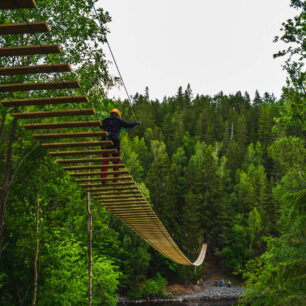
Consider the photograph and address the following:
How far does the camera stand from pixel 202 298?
1125 inches

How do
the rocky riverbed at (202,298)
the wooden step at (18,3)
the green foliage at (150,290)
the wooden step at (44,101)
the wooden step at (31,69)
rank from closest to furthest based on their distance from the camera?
the wooden step at (18,3) → the wooden step at (31,69) → the wooden step at (44,101) → the rocky riverbed at (202,298) → the green foliage at (150,290)

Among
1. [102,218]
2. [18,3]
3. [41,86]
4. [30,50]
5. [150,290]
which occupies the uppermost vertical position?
[18,3]

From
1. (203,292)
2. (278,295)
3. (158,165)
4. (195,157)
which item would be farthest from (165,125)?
(278,295)

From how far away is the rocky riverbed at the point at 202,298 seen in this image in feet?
85.5

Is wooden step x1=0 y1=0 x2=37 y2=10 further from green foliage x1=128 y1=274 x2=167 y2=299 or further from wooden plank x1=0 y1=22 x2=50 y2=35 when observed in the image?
green foliage x1=128 y1=274 x2=167 y2=299

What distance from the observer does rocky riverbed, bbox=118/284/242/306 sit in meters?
26.1

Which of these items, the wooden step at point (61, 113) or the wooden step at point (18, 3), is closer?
the wooden step at point (18, 3)

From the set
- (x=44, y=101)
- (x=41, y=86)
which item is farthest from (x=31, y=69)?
(x=44, y=101)

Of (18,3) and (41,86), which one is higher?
(18,3)

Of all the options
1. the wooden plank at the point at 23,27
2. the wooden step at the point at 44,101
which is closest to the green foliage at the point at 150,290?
the wooden step at the point at 44,101

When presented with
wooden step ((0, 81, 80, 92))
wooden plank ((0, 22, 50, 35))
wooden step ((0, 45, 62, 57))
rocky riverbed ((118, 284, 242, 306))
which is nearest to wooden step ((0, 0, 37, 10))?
wooden plank ((0, 22, 50, 35))

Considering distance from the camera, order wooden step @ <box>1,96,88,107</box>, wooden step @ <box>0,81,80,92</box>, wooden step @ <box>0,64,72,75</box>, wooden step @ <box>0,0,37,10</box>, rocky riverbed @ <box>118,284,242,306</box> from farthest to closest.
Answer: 1. rocky riverbed @ <box>118,284,242,306</box>
2. wooden step @ <box>1,96,88,107</box>
3. wooden step @ <box>0,81,80,92</box>
4. wooden step @ <box>0,64,72,75</box>
5. wooden step @ <box>0,0,37,10</box>

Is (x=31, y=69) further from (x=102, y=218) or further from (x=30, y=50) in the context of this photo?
(x=102, y=218)

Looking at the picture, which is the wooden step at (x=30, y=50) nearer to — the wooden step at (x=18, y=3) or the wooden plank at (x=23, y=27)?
the wooden plank at (x=23, y=27)
